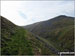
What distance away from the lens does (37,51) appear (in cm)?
2198

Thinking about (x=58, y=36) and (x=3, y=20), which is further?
(x=58, y=36)

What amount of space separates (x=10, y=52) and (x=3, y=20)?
708 cm

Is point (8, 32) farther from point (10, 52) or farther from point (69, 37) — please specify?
point (69, 37)

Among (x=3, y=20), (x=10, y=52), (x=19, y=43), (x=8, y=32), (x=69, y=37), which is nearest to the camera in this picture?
(x=10, y=52)

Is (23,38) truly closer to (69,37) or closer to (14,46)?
(14,46)

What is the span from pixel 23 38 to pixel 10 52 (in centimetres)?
402

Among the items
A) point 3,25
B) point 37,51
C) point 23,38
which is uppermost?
point 3,25

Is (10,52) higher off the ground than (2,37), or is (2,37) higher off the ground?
(2,37)

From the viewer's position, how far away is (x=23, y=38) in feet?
75.2

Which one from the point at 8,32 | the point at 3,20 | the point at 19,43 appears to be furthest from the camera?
the point at 3,20

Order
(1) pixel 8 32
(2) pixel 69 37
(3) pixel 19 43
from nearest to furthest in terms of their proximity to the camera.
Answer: (3) pixel 19 43
(1) pixel 8 32
(2) pixel 69 37

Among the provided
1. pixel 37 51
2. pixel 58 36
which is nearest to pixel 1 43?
pixel 37 51

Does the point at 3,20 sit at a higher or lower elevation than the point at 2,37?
higher

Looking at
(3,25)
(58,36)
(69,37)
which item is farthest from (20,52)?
(58,36)
